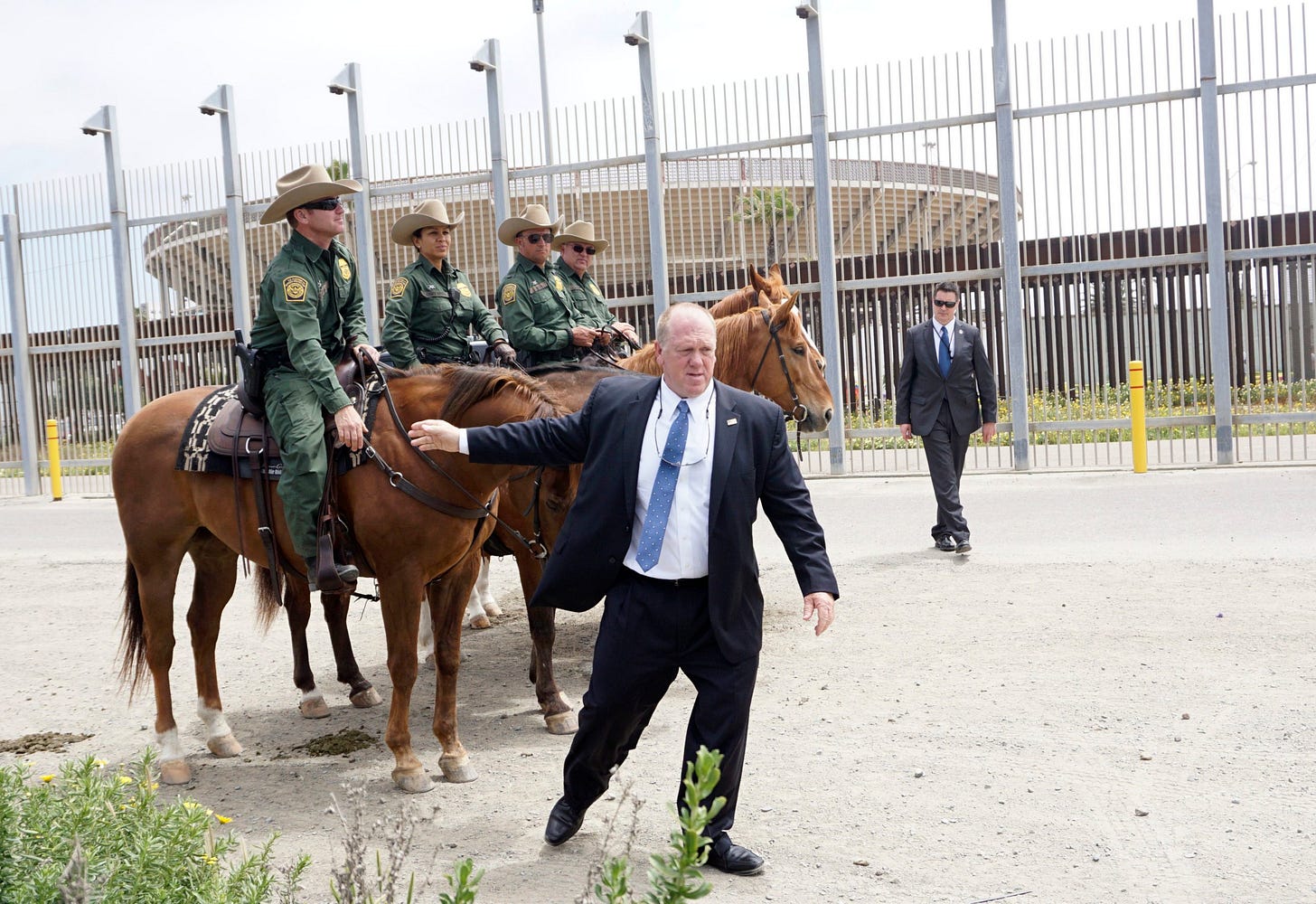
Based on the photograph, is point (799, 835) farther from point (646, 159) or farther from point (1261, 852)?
point (646, 159)

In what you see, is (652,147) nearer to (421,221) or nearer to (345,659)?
(421,221)

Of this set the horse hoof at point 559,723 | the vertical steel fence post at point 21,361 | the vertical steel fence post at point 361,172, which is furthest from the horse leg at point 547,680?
the vertical steel fence post at point 21,361

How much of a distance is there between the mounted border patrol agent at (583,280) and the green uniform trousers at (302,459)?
3.01 m

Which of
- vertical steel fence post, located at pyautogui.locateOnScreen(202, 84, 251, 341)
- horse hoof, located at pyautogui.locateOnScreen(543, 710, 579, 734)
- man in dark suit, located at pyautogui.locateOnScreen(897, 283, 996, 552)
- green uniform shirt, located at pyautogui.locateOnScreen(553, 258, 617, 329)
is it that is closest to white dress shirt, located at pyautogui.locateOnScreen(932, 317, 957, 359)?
man in dark suit, located at pyautogui.locateOnScreen(897, 283, 996, 552)

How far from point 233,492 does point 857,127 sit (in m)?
12.1

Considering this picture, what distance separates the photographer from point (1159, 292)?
14812 mm

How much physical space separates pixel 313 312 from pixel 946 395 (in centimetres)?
641

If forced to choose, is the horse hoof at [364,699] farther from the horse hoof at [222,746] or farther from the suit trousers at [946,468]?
the suit trousers at [946,468]

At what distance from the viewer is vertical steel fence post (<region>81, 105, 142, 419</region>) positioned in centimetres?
2045

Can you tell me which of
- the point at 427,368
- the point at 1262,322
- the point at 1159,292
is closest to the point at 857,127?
the point at 1159,292

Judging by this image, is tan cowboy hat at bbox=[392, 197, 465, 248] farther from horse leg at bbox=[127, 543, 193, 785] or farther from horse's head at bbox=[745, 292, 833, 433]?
horse leg at bbox=[127, 543, 193, 785]

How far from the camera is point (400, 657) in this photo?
5219 millimetres

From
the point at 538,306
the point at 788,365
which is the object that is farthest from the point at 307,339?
the point at 788,365

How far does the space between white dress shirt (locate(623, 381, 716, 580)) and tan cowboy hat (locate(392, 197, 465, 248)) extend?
151 inches
